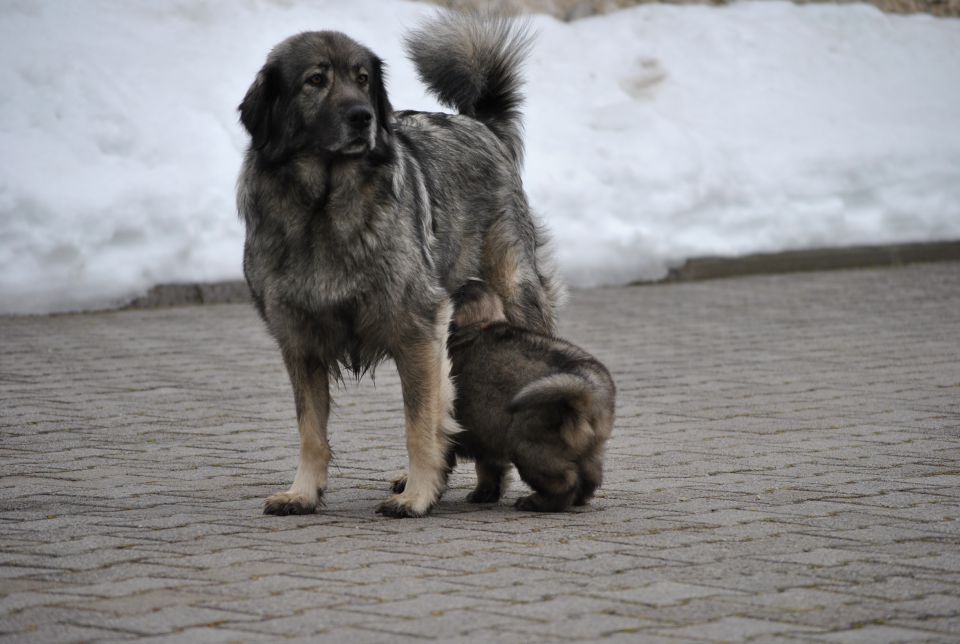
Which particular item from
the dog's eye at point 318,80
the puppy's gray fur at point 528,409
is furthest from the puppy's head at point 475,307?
the dog's eye at point 318,80

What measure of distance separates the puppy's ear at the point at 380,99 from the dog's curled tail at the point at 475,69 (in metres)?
1.51

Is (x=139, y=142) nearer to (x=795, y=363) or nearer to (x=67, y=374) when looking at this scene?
(x=67, y=374)

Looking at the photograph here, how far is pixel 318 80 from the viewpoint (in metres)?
5.47

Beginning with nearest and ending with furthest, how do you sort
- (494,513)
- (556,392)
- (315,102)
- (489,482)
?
(556,392)
(315,102)
(494,513)
(489,482)

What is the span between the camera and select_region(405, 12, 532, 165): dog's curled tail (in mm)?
7234

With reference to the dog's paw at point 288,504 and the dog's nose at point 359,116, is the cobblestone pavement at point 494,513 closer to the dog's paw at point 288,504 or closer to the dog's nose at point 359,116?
the dog's paw at point 288,504

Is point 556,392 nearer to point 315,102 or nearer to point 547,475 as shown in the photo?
point 547,475

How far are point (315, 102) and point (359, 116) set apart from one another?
0.21m

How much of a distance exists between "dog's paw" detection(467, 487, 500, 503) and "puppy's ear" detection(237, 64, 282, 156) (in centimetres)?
166

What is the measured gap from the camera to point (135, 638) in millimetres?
3789

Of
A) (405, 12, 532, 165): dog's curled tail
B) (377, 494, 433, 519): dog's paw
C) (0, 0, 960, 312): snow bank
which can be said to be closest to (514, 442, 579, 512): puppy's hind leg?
(377, 494, 433, 519): dog's paw

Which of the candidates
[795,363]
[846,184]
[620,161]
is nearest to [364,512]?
[795,363]

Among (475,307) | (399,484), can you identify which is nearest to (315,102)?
(475,307)

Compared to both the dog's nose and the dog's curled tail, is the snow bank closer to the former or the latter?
the dog's curled tail
